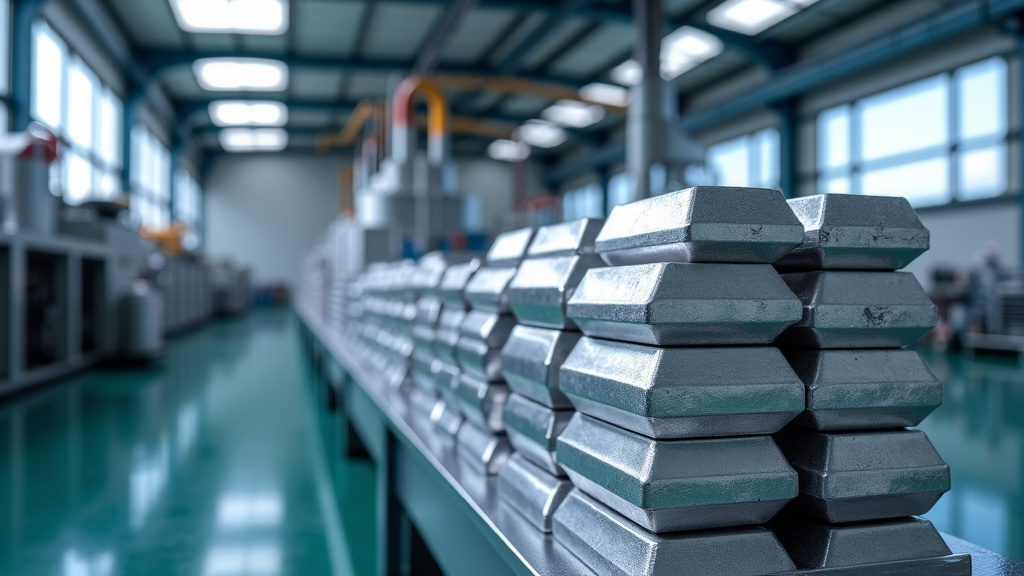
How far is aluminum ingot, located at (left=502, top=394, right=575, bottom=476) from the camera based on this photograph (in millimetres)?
943

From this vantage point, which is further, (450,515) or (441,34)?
(441,34)

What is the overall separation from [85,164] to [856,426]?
10.9m

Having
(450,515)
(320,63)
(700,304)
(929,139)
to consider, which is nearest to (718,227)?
(700,304)

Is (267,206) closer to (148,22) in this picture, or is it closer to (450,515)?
(148,22)

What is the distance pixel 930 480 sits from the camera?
0.78 m

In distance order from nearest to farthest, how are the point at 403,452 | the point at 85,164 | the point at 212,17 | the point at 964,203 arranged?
the point at 403,452
the point at 964,203
the point at 85,164
the point at 212,17

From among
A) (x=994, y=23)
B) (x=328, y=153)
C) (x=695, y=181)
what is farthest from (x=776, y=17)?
(x=328, y=153)

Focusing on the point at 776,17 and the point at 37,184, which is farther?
the point at 776,17

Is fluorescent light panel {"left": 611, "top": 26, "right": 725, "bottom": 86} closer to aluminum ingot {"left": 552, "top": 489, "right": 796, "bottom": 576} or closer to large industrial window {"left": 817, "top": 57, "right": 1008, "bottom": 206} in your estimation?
large industrial window {"left": 817, "top": 57, "right": 1008, "bottom": 206}

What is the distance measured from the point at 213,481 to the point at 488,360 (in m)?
2.03

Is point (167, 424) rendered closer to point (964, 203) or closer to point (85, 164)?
point (85, 164)

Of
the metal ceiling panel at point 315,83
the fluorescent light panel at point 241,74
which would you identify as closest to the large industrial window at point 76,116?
the fluorescent light panel at point 241,74

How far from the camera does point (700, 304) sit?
0.72 metres

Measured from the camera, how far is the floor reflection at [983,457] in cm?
214
